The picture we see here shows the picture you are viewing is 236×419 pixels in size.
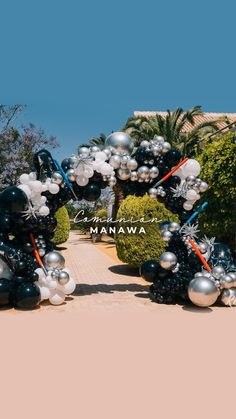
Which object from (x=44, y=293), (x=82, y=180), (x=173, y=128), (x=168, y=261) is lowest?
(x=44, y=293)

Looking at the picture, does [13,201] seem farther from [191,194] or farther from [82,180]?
[191,194]

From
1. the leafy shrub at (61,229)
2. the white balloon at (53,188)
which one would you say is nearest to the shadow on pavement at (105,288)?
the white balloon at (53,188)

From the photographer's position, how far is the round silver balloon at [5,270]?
670 cm

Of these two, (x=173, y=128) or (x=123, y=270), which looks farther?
(x=173, y=128)

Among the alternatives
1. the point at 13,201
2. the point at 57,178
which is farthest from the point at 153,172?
the point at 13,201

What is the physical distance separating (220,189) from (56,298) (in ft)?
18.7

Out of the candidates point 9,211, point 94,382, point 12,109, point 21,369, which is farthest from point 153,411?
point 12,109

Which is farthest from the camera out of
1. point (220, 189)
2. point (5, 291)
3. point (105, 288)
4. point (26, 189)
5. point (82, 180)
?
point (220, 189)

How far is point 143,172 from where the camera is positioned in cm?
714

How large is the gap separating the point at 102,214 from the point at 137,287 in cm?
1464

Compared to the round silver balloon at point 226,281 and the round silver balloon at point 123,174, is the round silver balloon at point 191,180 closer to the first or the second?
the round silver balloon at point 123,174

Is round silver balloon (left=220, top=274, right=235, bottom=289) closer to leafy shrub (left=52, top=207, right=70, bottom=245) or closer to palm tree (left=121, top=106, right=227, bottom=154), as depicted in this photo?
leafy shrub (left=52, top=207, right=70, bottom=245)

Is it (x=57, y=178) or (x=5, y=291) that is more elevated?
(x=57, y=178)

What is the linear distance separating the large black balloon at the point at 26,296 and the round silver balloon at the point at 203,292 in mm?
2789
